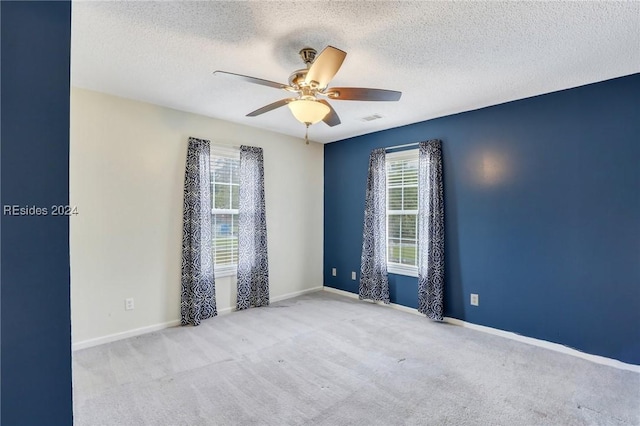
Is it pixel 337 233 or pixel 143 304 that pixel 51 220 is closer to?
pixel 143 304

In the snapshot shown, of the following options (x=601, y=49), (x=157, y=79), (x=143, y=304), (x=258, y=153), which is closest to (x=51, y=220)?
(x=157, y=79)

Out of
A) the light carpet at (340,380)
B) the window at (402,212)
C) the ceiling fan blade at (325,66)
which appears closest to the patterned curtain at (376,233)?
the window at (402,212)

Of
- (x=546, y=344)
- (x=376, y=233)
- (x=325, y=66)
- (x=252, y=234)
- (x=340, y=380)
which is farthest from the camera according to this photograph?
(x=376, y=233)

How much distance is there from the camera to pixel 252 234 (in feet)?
14.4

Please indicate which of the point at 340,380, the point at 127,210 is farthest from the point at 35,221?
the point at 127,210

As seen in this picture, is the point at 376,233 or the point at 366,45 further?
the point at 376,233

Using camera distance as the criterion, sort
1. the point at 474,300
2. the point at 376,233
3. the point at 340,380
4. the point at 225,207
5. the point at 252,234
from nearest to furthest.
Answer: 1. the point at 340,380
2. the point at 474,300
3. the point at 225,207
4. the point at 252,234
5. the point at 376,233

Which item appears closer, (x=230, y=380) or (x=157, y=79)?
(x=230, y=380)

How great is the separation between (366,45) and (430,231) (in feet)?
8.09

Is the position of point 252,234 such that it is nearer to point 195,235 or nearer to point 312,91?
point 195,235

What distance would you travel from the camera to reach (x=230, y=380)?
251 cm

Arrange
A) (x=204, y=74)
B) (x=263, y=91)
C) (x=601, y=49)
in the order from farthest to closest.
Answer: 1. (x=263, y=91)
2. (x=204, y=74)
3. (x=601, y=49)

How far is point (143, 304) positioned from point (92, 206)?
118 cm

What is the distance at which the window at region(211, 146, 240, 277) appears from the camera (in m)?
4.11
